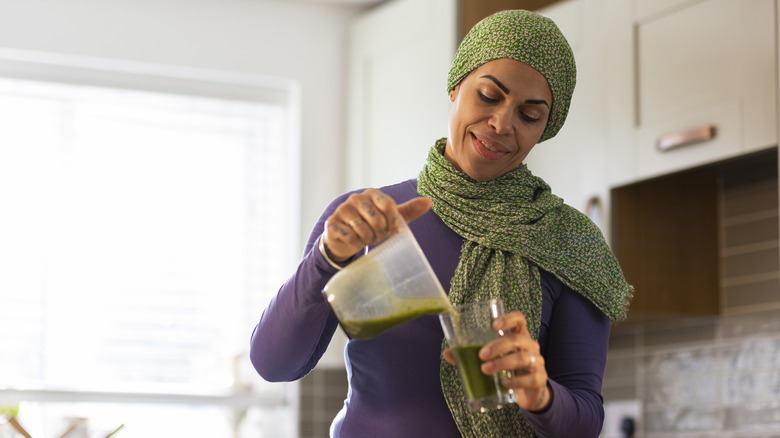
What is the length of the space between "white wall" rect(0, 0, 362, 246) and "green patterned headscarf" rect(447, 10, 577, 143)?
203 centimetres

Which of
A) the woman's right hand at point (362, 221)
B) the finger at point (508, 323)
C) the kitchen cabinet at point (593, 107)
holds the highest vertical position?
the kitchen cabinet at point (593, 107)

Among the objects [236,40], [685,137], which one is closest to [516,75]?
[685,137]

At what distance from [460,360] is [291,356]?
0.21 meters

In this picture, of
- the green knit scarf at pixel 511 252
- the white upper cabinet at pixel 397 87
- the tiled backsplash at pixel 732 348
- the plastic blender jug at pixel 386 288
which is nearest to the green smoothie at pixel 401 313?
the plastic blender jug at pixel 386 288

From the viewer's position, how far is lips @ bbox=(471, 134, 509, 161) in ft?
4.09

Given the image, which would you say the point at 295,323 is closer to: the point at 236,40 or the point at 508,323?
the point at 508,323

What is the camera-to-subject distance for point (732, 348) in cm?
261

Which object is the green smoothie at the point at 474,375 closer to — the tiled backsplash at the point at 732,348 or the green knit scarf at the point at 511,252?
the green knit scarf at the point at 511,252

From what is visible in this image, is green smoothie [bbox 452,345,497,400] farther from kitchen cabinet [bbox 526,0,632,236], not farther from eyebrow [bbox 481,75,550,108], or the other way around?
kitchen cabinet [bbox 526,0,632,236]

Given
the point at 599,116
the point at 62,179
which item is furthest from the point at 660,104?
the point at 62,179

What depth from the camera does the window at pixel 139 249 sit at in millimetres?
3059

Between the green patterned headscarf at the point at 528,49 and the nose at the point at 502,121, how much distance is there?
0.22ft

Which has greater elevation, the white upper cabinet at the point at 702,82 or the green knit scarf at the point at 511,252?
the white upper cabinet at the point at 702,82

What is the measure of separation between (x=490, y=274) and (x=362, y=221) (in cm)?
27
